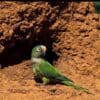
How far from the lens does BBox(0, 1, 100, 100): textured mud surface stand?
20.3 feet

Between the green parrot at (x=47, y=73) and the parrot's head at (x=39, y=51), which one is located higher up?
the parrot's head at (x=39, y=51)

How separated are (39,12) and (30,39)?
372 millimetres

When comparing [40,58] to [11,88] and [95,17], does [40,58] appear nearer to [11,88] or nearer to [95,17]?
[11,88]

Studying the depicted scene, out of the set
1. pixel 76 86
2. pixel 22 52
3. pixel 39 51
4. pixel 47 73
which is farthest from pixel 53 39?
pixel 76 86

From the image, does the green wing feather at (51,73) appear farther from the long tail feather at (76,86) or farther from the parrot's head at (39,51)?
the parrot's head at (39,51)

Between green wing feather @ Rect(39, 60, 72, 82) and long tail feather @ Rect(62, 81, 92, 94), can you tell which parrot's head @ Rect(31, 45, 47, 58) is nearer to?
green wing feather @ Rect(39, 60, 72, 82)

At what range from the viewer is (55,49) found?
21.7 feet

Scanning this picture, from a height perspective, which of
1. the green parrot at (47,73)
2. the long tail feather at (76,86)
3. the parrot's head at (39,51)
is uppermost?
the parrot's head at (39,51)

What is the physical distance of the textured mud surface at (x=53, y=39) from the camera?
20.3 ft

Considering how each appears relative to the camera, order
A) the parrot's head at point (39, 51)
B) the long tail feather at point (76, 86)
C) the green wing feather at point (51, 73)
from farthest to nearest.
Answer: the parrot's head at point (39, 51) → the green wing feather at point (51, 73) → the long tail feather at point (76, 86)

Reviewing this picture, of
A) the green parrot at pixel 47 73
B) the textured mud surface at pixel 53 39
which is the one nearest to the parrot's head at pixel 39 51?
the green parrot at pixel 47 73

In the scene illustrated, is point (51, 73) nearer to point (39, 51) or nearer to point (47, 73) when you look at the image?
point (47, 73)

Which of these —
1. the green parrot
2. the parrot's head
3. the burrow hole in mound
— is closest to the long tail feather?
the green parrot

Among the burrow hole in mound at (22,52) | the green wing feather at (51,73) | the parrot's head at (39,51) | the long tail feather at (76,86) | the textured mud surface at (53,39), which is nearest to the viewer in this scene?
the long tail feather at (76,86)
